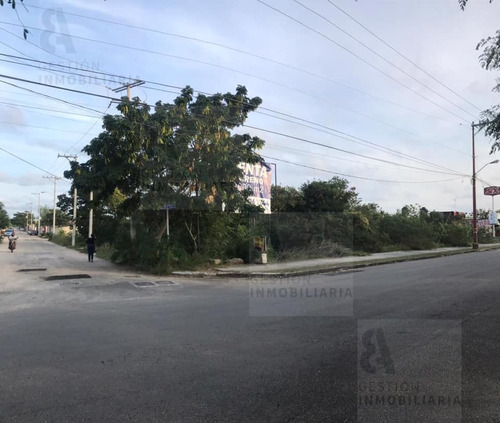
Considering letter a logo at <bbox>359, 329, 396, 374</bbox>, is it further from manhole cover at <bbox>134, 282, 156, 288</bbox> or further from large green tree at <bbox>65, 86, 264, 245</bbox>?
large green tree at <bbox>65, 86, 264, 245</bbox>

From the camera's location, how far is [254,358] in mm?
5754

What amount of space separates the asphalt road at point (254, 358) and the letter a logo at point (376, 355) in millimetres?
17

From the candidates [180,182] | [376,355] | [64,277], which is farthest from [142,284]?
[376,355]

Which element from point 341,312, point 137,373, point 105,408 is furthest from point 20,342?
point 341,312

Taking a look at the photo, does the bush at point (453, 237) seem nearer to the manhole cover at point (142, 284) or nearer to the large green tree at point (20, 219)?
the manhole cover at point (142, 284)

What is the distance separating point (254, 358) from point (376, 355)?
1687mm

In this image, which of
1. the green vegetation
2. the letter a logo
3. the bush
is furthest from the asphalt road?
the bush

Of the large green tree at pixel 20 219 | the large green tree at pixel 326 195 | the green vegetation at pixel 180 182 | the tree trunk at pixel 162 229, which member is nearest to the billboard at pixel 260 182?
the green vegetation at pixel 180 182

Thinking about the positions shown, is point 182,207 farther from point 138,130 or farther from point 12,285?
point 12,285

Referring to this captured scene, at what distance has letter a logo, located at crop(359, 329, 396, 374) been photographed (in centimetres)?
531

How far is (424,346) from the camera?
6273 millimetres

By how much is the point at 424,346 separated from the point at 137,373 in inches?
162

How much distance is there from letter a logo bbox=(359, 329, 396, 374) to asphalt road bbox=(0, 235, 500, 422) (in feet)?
0.05

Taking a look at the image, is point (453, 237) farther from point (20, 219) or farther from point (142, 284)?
point (20, 219)
